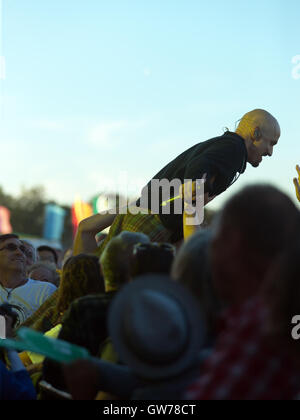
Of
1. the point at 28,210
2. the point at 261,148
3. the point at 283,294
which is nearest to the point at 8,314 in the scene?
the point at 283,294

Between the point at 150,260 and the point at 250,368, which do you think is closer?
the point at 250,368

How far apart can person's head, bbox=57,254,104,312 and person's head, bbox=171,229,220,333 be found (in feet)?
2.87

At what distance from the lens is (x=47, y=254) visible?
836 centimetres

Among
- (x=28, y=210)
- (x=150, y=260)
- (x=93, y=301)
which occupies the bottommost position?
(x=93, y=301)

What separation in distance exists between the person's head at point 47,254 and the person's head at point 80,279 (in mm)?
5651

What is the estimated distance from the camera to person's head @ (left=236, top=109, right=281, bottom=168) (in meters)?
3.59

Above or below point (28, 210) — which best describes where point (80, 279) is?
below

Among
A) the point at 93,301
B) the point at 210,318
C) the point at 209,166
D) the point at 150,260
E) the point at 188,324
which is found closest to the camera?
the point at 188,324

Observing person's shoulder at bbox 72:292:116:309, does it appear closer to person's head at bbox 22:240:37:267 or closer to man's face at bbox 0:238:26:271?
man's face at bbox 0:238:26:271

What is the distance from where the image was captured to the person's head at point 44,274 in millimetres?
5871

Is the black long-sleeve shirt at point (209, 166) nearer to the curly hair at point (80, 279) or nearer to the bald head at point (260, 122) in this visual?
the bald head at point (260, 122)

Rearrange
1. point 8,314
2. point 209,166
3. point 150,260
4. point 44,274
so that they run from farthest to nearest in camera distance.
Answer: point 44,274 < point 209,166 < point 8,314 < point 150,260

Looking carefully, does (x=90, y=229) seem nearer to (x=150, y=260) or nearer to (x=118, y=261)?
(x=118, y=261)

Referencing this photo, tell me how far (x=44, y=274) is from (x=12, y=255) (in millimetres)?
694
